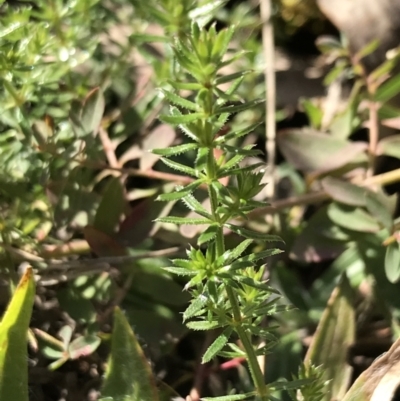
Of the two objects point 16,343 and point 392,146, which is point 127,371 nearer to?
point 16,343

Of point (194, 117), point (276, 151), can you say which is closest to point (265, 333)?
point (194, 117)

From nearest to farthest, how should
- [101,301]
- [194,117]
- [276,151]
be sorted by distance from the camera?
[194,117]
[101,301]
[276,151]

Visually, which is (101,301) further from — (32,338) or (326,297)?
(326,297)

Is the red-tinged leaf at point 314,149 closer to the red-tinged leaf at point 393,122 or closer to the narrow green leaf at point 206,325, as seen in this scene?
the red-tinged leaf at point 393,122

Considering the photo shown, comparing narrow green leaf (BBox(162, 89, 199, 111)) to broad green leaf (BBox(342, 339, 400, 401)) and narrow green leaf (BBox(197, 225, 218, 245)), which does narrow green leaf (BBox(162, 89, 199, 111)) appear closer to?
narrow green leaf (BBox(197, 225, 218, 245))

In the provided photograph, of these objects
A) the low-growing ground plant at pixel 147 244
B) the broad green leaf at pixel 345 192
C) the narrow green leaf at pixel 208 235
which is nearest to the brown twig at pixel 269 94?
the low-growing ground plant at pixel 147 244

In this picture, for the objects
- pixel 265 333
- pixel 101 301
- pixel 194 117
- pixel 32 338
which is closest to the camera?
pixel 194 117

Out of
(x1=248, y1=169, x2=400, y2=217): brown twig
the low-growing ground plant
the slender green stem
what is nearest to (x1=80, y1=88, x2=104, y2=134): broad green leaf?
the low-growing ground plant

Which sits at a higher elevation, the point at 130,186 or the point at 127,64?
the point at 127,64
